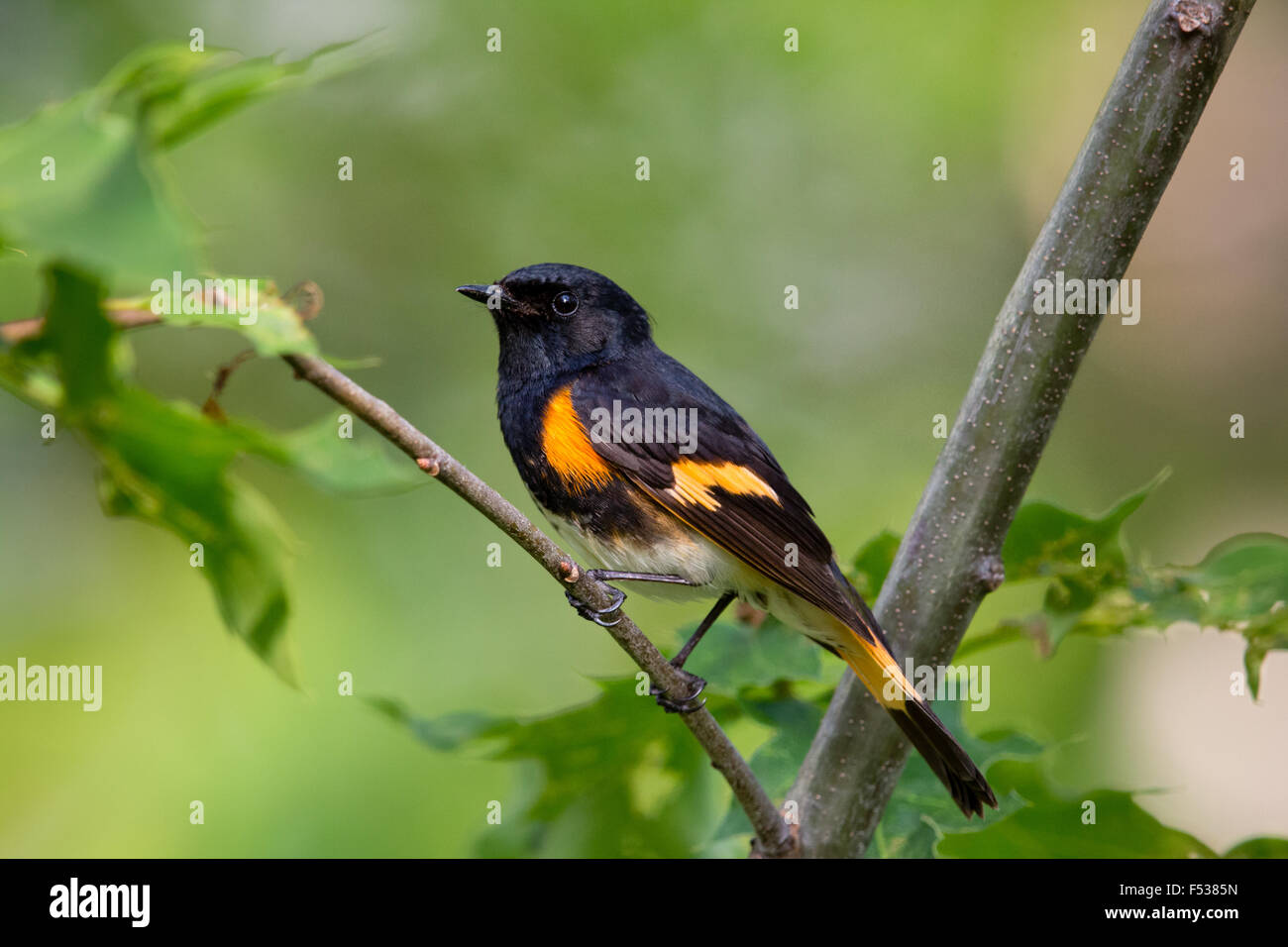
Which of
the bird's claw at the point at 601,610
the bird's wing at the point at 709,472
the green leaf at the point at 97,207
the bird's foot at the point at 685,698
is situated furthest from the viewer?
the bird's wing at the point at 709,472

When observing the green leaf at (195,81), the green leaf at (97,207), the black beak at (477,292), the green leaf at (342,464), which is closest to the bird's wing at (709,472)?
the black beak at (477,292)

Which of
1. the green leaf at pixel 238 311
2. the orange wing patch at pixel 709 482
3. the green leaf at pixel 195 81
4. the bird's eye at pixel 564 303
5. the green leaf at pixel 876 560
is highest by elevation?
the bird's eye at pixel 564 303

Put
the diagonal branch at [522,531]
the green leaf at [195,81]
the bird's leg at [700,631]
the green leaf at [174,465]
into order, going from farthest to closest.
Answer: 1. the bird's leg at [700,631]
2. the diagonal branch at [522,531]
3. the green leaf at [195,81]
4. the green leaf at [174,465]

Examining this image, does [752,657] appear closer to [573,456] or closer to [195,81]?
[573,456]

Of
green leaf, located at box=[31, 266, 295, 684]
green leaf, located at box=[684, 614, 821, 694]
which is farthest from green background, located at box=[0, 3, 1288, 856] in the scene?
green leaf, located at box=[31, 266, 295, 684]

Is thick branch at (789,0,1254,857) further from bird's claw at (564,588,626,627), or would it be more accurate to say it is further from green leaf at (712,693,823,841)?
bird's claw at (564,588,626,627)

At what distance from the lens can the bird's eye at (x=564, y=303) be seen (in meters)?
2.59

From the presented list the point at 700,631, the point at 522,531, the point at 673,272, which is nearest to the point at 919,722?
the point at 700,631

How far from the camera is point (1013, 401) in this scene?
1720 mm

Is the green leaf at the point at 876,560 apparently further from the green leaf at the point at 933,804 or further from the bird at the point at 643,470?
the green leaf at the point at 933,804

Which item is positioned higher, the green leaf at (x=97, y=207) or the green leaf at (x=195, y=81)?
the green leaf at (x=195, y=81)

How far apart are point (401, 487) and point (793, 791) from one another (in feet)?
3.81

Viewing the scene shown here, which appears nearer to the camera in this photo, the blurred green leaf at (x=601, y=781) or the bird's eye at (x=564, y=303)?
the blurred green leaf at (x=601, y=781)

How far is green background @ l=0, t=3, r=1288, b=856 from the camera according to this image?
12.3 feet
